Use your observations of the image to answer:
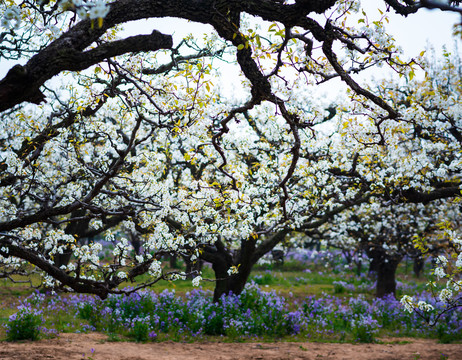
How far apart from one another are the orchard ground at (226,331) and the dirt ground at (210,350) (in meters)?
0.02

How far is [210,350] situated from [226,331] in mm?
1313

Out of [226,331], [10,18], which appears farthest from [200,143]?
[10,18]

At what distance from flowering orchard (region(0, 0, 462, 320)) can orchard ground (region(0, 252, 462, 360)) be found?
1.09m

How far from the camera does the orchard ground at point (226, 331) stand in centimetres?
862

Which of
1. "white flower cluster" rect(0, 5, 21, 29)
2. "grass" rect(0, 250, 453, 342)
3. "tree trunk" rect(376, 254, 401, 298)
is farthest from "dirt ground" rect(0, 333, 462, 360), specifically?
"white flower cluster" rect(0, 5, 21, 29)

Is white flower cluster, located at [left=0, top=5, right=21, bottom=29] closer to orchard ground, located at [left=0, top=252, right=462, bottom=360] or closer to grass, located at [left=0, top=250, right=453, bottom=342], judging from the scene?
grass, located at [left=0, top=250, right=453, bottom=342]

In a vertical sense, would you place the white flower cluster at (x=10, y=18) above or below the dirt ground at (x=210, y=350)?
above

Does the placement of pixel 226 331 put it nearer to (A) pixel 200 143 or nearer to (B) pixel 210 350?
(B) pixel 210 350

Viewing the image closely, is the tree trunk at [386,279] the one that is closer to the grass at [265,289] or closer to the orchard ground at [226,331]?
the grass at [265,289]

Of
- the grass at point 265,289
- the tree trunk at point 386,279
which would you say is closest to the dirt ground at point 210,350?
the grass at point 265,289

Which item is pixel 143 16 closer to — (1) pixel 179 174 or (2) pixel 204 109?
(2) pixel 204 109

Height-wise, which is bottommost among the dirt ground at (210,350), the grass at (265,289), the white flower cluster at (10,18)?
the dirt ground at (210,350)

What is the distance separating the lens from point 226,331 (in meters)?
10.3

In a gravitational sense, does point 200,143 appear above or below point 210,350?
above
